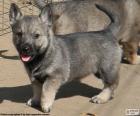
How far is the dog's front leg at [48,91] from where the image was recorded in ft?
19.5

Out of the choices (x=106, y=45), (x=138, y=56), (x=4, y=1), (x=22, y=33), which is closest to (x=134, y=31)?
(x=138, y=56)

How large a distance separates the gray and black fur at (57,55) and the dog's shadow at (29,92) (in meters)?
0.36

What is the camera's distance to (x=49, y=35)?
19.6 ft

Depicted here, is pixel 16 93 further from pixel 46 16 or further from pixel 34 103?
pixel 46 16

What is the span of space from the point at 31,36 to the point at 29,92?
4.37 feet

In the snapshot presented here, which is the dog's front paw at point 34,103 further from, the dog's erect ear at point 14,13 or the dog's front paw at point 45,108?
the dog's erect ear at point 14,13

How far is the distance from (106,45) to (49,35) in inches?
36.9

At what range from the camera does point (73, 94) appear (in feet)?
22.3

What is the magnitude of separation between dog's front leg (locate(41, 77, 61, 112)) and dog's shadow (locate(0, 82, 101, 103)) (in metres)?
0.56

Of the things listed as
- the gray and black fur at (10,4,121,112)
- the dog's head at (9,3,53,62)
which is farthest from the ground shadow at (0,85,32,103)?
the dog's head at (9,3,53,62)

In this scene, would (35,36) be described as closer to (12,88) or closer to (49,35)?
(49,35)

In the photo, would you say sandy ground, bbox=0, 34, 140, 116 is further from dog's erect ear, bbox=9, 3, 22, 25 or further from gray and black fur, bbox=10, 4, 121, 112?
dog's erect ear, bbox=9, 3, 22, 25

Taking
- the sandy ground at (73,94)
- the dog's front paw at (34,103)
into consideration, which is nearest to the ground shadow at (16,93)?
the sandy ground at (73,94)

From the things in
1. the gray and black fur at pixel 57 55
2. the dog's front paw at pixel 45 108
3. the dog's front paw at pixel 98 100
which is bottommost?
the dog's front paw at pixel 98 100
